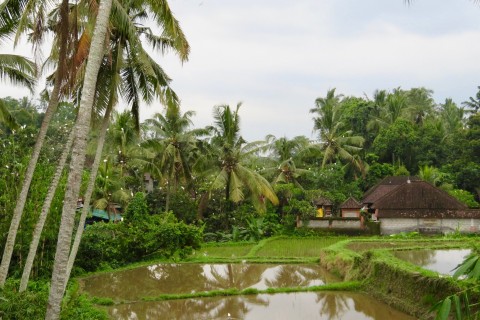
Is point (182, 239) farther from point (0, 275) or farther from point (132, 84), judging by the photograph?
point (0, 275)

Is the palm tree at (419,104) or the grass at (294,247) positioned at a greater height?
the palm tree at (419,104)

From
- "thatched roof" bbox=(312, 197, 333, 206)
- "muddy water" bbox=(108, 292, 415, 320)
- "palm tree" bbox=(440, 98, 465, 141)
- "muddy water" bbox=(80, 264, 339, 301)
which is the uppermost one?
"palm tree" bbox=(440, 98, 465, 141)

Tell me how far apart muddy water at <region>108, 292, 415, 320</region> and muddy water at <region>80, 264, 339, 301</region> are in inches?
44.4

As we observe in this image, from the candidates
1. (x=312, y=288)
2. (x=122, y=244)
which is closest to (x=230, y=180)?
(x=122, y=244)

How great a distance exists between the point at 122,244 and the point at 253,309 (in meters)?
8.01

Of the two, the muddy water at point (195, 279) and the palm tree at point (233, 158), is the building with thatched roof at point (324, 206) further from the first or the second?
the muddy water at point (195, 279)

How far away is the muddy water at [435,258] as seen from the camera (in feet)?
44.1

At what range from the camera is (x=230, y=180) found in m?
23.3

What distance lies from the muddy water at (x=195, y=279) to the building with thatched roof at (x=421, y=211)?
9.28 meters

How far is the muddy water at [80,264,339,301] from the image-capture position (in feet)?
42.5

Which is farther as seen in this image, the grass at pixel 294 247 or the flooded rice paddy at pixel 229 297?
the grass at pixel 294 247

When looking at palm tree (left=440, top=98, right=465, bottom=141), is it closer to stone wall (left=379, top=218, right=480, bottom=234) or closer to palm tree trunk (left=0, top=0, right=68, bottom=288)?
stone wall (left=379, top=218, right=480, bottom=234)

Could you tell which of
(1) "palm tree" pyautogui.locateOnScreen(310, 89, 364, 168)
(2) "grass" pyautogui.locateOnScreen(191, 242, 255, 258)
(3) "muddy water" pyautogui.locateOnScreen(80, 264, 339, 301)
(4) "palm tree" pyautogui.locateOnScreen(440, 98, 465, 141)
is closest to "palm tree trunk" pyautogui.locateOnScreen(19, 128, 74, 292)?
(3) "muddy water" pyautogui.locateOnScreen(80, 264, 339, 301)

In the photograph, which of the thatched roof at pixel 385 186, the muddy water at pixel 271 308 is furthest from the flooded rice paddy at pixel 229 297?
the thatched roof at pixel 385 186
